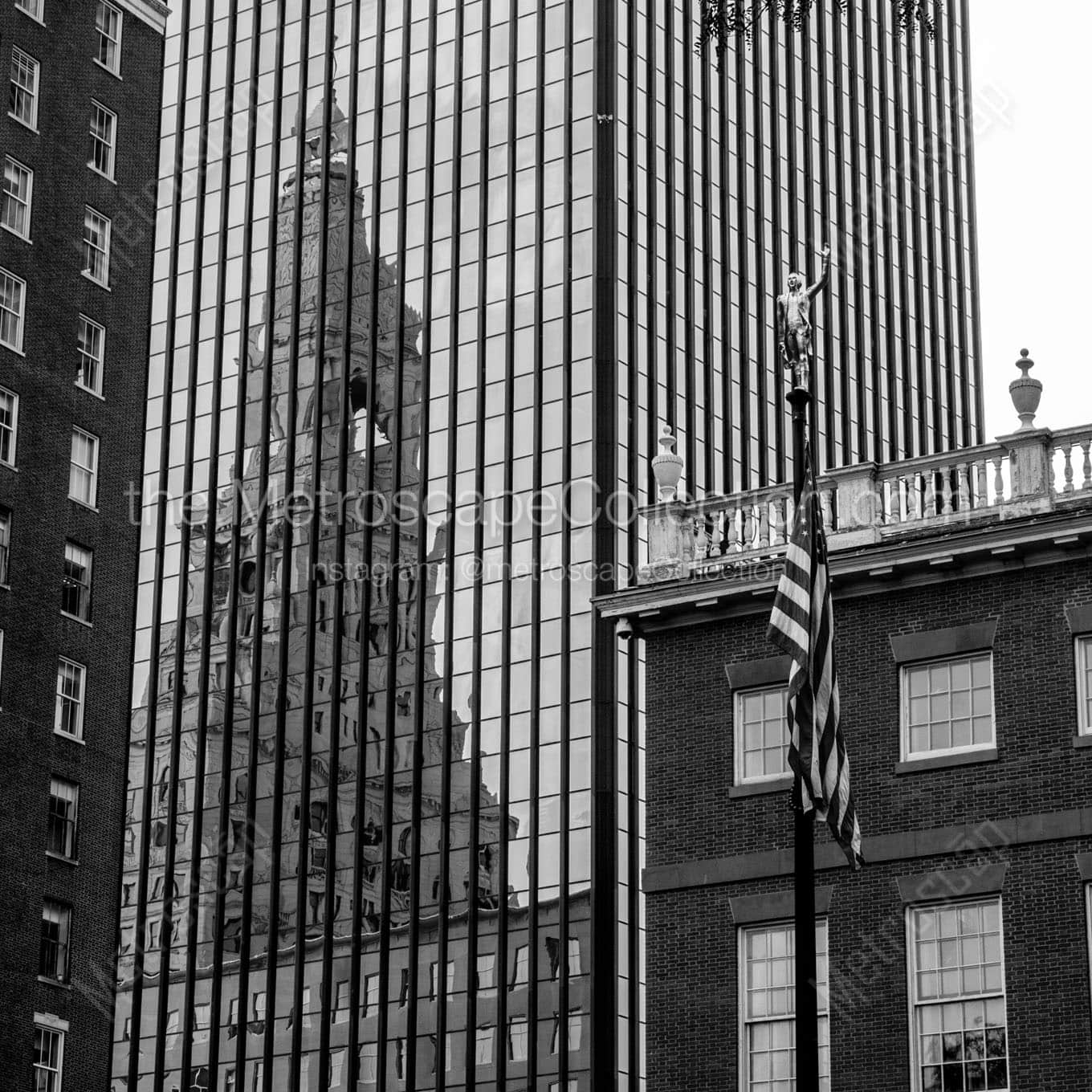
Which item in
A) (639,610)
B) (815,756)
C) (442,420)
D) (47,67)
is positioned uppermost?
(442,420)

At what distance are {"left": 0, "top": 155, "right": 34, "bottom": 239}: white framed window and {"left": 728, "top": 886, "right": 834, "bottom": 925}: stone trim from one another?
27253 mm

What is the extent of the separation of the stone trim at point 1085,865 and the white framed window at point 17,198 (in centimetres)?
3141

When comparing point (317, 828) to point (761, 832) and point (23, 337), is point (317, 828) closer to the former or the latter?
point (23, 337)

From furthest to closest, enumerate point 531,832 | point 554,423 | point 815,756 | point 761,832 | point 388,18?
point 388,18 < point 554,423 < point 531,832 < point 761,832 < point 815,756

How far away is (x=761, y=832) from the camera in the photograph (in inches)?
1501

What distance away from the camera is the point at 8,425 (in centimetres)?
5403

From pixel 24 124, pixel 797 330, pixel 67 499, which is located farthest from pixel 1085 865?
pixel 24 124

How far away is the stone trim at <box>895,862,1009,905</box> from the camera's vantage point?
118 ft

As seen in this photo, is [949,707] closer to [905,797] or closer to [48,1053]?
[905,797]

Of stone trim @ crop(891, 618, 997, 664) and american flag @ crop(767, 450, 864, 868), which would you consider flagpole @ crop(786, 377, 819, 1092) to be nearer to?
american flag @ crop(767, 450, 864, 868)

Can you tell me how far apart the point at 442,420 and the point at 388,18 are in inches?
830

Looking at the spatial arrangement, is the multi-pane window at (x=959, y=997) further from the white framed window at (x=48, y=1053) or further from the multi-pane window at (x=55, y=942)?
the multi-pane window at (x=55, y=942)

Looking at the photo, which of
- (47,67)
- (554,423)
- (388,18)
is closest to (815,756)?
(47,67)

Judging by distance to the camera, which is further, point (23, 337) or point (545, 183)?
point (545, 183)
